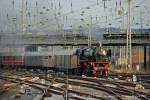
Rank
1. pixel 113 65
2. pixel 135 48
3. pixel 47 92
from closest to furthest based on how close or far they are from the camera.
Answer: pixel 47 92, pixel 113 65, pixel 135 48

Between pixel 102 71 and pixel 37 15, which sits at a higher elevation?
pixel 37 15

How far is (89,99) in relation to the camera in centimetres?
1694

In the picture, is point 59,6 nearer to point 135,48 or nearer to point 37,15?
point 37,15

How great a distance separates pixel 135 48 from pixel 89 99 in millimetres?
57306

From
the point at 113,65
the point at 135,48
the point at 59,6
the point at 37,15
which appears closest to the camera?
the point at 59,6

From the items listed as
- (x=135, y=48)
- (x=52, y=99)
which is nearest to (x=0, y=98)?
(x=52, y=99)

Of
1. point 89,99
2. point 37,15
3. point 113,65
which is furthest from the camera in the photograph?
point 113,65

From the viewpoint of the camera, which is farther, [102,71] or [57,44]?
[57,44]

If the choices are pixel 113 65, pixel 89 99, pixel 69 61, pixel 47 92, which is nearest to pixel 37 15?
pixel 69 61

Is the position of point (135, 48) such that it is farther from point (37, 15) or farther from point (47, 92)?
point (47, 92)

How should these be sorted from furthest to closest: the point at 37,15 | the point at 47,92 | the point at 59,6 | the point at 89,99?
the point at 37,15 → the point at 59,6 → the point at 47,92 → the point at 89,99

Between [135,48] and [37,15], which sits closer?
[37,15]

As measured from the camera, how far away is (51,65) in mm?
43500

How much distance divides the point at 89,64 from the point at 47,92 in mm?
16645
